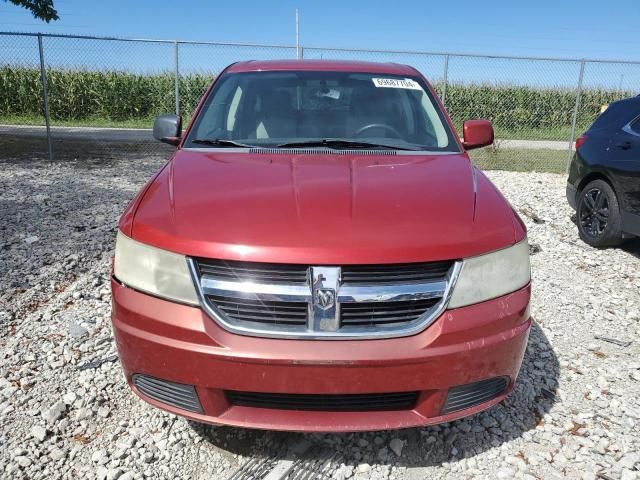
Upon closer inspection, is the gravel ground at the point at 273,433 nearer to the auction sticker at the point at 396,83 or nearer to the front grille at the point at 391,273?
the front grille at the point at 391,273

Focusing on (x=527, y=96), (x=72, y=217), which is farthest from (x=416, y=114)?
(x=527, y=96)

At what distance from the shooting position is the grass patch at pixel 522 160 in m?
10.9

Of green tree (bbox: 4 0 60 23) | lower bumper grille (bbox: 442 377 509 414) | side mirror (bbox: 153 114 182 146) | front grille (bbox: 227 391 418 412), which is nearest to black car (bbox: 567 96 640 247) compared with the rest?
lower bumper grille (bbox: 442 377 509 414)

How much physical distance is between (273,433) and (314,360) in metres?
0.83

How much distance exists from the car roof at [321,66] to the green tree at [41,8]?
Answer: 28.9 ft

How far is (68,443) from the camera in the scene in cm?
240

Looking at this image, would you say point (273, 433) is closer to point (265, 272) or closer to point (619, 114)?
point (265, 272)

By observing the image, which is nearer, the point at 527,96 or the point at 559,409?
the point at 559,409

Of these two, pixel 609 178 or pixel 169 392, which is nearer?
pixel 169 392

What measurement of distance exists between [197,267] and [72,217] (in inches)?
174

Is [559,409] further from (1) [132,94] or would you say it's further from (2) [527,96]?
(1) [132,94]

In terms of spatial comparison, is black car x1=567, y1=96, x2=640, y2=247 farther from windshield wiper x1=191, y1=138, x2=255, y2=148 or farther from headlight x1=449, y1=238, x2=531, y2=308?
windshield wiper x1=191, y1=138, x2=255, y2=148

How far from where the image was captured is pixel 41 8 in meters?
10.4

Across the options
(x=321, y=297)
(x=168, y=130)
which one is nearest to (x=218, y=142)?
(x=168, y=130)
